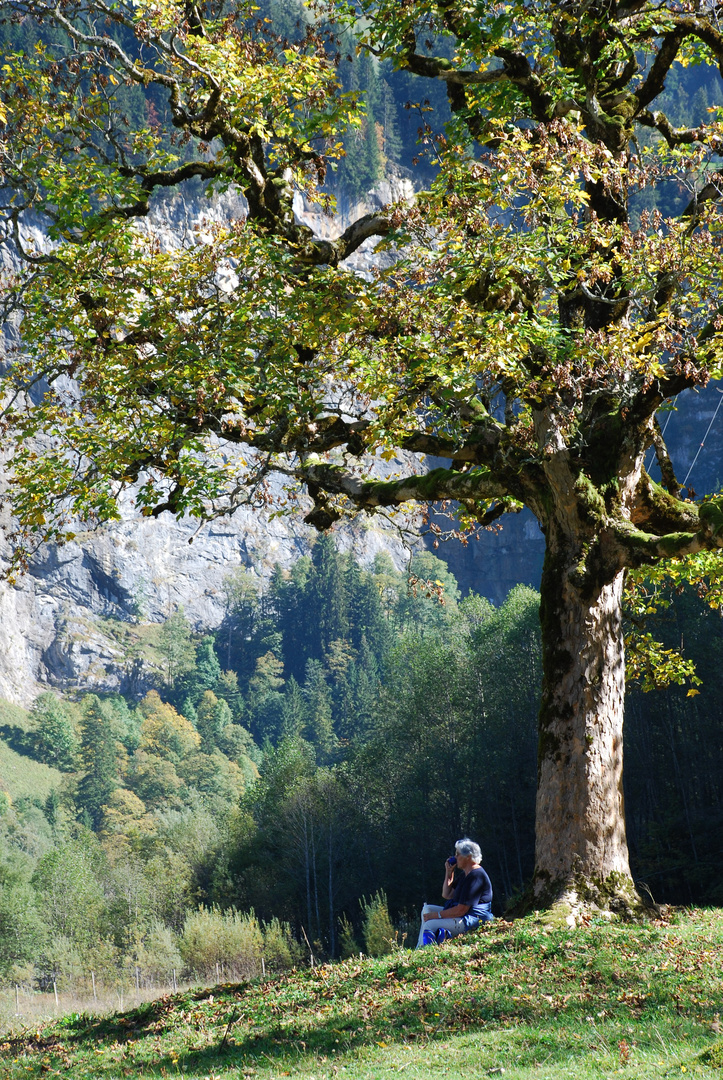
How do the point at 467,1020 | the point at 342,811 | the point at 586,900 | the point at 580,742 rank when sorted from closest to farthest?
1. the point at 467,1020
2. the point at 586,900
3. the point at 580,742
4. the point at 342,811

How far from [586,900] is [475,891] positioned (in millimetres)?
1091

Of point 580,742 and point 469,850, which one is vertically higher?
point 580,742

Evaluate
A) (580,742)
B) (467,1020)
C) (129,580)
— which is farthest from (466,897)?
(129,580)

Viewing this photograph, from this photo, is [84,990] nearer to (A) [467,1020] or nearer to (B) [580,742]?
(B) [580,742]

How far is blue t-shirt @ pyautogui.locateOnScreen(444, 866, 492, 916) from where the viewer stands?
8.91 m

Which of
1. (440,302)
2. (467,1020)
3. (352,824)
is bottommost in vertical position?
(352,824)

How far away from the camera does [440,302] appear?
29.6ft

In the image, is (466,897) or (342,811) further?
(342,811)

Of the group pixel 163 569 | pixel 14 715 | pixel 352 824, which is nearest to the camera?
pixel 352 824

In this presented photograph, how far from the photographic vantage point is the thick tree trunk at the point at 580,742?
28.0 feet

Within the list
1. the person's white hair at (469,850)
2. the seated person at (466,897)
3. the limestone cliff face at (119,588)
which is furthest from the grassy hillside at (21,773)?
the person's white hair at (469,850)

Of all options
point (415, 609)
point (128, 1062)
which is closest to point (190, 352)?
point (128, 1062)

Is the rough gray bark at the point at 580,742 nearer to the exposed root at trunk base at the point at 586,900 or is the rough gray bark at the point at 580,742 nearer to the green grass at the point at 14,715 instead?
the exposed root at trunk base at the point at 586,900

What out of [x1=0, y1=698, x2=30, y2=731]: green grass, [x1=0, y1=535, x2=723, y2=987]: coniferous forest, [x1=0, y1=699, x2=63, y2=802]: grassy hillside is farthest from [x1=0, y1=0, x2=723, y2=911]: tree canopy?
[x1=0, y1=698, x2=30, y2=731]: green grass
